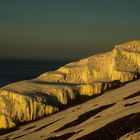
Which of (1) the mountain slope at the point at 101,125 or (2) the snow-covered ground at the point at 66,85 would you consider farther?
(2) the snow-covered ground at the point at 66,85

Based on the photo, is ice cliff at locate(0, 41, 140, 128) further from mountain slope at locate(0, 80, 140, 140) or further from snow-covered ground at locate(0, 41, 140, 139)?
mountain slope at locate(0, 80, 140, 140)

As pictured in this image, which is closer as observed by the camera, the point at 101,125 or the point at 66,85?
the point at 101,125

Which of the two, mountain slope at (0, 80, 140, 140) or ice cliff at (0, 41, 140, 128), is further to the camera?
ice cliff at (0, 41, 140, 128)

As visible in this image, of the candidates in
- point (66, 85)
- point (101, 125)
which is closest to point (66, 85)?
point (66, 85)

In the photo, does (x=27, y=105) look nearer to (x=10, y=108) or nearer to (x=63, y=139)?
(x=10, y=108)

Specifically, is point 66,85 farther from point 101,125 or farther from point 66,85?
point 101,125

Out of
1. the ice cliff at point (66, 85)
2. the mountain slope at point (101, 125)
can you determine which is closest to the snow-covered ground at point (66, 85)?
the ice cliff at point (66, 85)

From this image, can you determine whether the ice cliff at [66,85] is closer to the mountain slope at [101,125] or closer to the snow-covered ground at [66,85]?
the snow-covered ground at [66,85]

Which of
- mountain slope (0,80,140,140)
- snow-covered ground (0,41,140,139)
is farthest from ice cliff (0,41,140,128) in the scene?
mountain slope (0,80,140,140)

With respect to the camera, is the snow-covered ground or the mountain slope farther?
the snow-covered ground
